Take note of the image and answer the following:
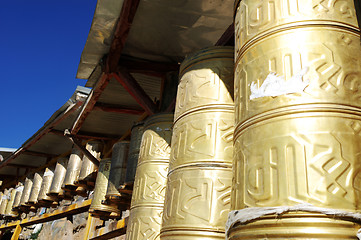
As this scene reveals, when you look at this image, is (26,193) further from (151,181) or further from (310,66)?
(310,66)

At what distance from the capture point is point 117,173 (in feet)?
19.0

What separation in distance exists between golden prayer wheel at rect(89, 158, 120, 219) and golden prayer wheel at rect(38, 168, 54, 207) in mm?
3358

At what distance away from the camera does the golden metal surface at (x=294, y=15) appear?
1.67 metres

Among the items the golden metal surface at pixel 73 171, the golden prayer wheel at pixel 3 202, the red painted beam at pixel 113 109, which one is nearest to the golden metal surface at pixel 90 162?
the golden metal surface at pixel 73 171

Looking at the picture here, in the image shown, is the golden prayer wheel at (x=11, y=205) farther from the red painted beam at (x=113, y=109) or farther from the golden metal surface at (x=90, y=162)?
the red painted beam at (x=113, y=109)

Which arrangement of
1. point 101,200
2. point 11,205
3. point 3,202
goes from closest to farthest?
point 101,200 → point 11,205 → point 3,202

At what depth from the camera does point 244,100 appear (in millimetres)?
1750

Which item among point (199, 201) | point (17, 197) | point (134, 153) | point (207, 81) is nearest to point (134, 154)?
point (134, 153)

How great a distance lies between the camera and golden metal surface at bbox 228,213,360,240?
1222 mm

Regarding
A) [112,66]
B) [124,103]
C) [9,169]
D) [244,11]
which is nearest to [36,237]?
[9,169]

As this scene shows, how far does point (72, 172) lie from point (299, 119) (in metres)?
7.48

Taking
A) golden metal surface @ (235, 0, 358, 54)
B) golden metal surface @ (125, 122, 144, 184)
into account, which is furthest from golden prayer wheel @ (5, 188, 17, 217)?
golden metal surface @ (235, 0, 358, 54)

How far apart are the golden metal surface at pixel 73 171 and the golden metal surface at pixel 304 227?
726 cm

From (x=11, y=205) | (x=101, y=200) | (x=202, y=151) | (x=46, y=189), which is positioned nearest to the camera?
(x=202, y=151)
